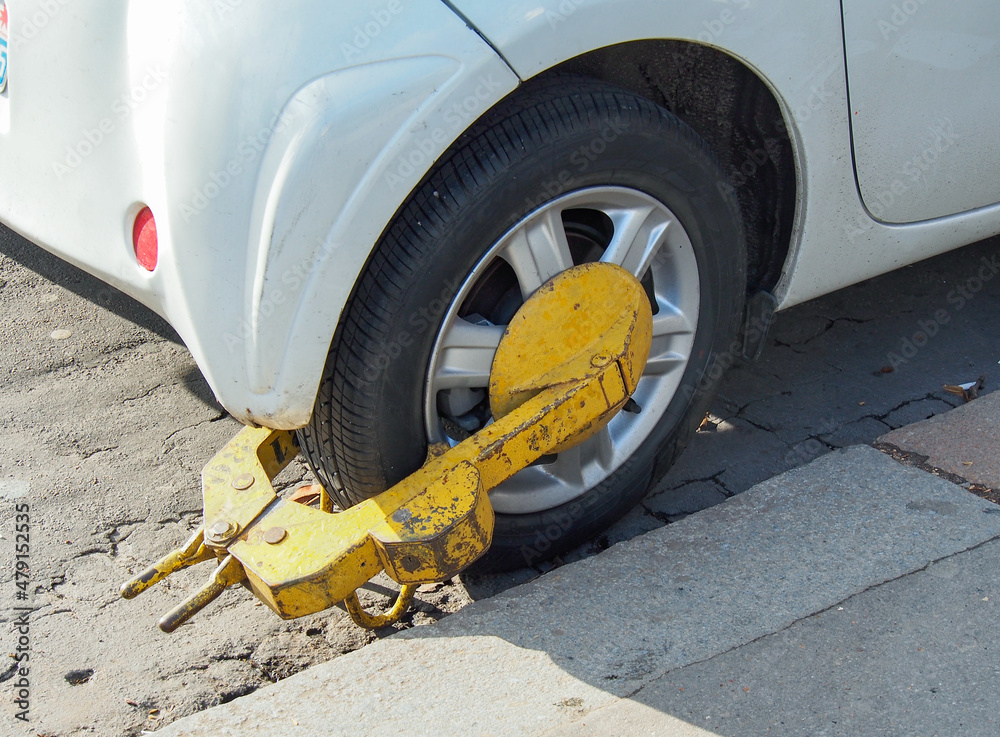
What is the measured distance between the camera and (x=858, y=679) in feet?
5.72

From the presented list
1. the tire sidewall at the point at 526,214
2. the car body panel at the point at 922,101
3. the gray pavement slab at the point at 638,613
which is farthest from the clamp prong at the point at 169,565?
the car body panel at the point at 922,101

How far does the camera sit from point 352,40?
1516 millimetres

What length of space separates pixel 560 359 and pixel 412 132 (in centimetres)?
58

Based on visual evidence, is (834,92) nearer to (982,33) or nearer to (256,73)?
(982,33)

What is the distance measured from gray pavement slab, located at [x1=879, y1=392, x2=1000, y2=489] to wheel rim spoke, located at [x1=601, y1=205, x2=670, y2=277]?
0.92 metres

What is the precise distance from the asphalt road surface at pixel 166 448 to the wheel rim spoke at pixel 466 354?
0.57 meters

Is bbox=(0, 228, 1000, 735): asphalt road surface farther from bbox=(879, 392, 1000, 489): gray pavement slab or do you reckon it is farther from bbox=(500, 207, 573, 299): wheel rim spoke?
bbox=(500, 207, 573, 299): wheel rim spoke

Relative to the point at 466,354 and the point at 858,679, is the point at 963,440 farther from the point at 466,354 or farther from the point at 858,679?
the point at 466,354

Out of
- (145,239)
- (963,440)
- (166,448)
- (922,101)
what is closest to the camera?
(145,239)

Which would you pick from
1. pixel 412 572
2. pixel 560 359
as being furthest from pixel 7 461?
pixel 560 359

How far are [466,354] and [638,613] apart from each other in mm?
652

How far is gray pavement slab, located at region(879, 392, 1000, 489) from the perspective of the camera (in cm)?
230

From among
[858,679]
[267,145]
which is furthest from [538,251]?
[858,679]

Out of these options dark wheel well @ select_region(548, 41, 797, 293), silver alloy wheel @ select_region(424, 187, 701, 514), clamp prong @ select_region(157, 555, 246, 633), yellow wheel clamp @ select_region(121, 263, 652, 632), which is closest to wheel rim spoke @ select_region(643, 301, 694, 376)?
silver alloy wheel @ select_region(424, 187, 701, 514)
